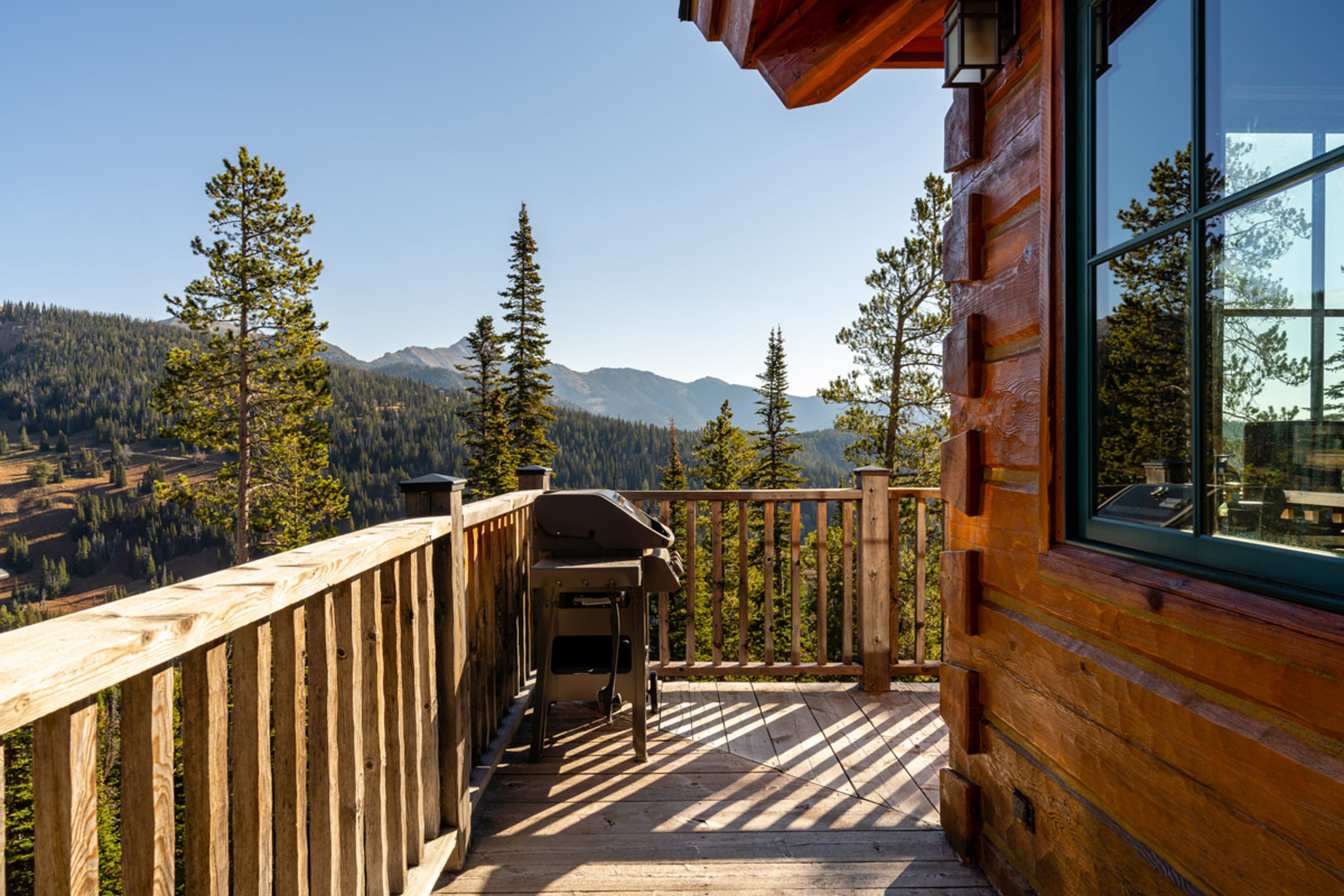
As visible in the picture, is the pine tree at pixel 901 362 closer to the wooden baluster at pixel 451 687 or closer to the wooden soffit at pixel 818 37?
the wooden soffit at pixel 818 37

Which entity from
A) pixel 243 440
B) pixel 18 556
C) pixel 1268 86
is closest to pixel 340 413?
pixel 18 556

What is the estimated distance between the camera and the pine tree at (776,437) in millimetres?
24891

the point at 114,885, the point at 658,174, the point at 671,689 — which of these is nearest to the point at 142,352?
the point at 658,174

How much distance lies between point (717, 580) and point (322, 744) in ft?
8.89

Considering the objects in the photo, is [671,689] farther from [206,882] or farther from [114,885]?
[114,885]

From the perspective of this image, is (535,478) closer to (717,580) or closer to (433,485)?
(717,580)

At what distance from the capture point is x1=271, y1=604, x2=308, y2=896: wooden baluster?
4.16 feet

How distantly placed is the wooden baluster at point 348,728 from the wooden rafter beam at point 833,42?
6.90ft

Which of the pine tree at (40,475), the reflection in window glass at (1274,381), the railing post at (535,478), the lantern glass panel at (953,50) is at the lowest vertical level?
the pine tree at (40,475)

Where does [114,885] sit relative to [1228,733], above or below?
below

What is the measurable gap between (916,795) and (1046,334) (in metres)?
1.77

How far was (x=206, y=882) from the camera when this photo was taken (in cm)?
99

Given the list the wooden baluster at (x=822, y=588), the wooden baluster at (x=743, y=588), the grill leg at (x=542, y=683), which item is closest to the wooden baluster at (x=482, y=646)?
the grill leg at (x=542, y=683)

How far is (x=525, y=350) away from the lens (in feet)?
75.0
